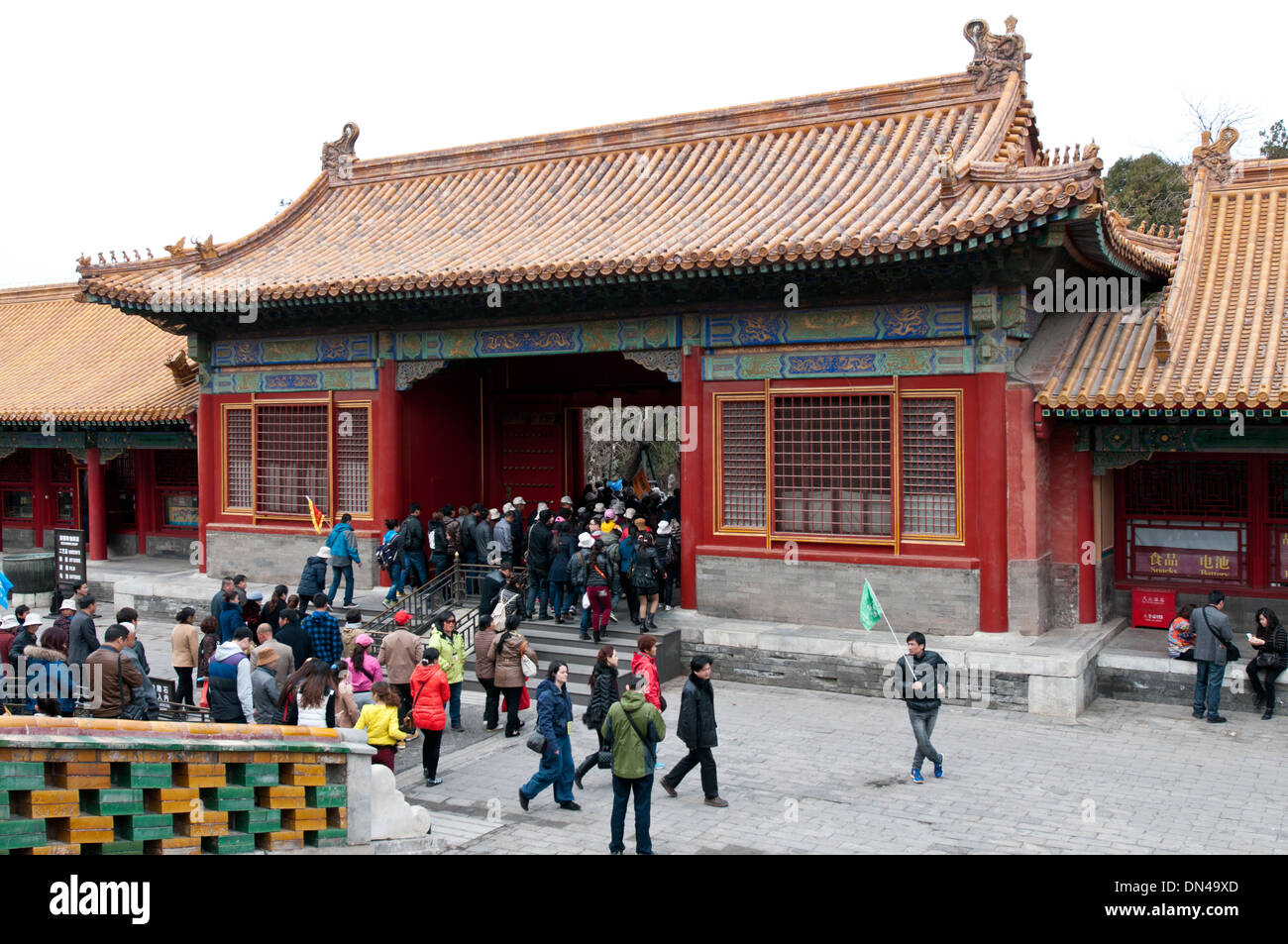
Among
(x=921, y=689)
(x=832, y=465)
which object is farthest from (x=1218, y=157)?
(x=921, y=689)

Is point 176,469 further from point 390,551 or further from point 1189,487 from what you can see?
point 1189,487

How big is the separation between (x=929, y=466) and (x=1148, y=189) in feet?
79.5

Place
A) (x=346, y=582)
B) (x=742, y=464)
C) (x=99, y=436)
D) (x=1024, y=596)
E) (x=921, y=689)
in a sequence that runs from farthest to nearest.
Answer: (x=99, y=436) → (x=346, y=582) → (x=742, y=464) → (x=1024, y=596) → (x=921, y=689)

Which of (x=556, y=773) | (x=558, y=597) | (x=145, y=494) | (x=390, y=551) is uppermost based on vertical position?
(x=145, y=494)

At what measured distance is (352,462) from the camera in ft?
60.1

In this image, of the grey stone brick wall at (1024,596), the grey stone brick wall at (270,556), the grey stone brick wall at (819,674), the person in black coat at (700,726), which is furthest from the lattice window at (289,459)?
the grey stone brick wall at (1024,596)

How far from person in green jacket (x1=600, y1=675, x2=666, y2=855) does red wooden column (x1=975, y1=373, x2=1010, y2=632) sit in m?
6.46

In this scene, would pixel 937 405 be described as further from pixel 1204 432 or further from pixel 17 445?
pixel 17 445

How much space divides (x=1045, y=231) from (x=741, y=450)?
4.81 m

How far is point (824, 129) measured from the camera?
1733cm

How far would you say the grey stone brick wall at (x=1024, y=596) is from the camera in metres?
13.6

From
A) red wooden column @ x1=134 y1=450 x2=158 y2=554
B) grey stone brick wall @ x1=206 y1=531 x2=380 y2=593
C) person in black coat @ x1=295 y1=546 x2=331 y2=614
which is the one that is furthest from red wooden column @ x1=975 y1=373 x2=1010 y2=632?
red wooden column @ x1=134 y1=450 x2=158 y2=554

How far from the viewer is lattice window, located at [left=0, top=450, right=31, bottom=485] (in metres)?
26.1

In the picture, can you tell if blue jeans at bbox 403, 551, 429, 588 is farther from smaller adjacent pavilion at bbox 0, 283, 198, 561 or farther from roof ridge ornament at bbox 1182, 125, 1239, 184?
roof ridge ornament at bbox 1182, 125, 1239, 184
